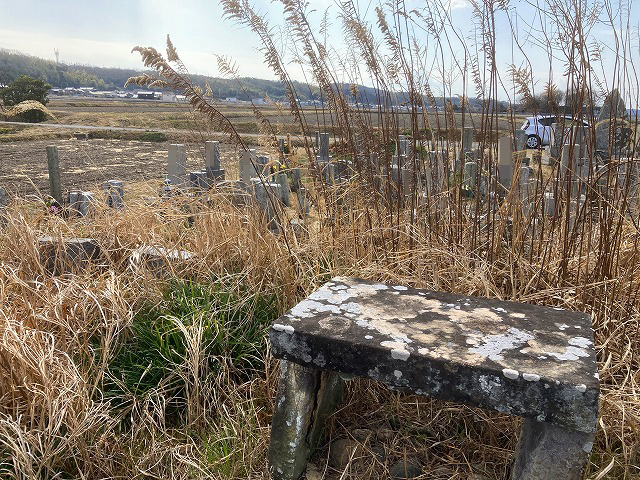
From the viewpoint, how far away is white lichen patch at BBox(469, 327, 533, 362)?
1.50 m

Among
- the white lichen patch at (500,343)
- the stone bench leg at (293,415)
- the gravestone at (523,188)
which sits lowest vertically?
the stone bench leg at (293,415)

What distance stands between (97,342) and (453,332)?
1703 mm

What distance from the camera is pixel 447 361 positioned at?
145 cm

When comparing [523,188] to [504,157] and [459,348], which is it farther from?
[459,348]

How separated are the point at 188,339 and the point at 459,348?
3.58 ft

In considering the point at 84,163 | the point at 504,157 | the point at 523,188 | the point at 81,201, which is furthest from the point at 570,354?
the point at 84,163

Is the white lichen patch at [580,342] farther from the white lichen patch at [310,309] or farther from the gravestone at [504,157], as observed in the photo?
the gravestone at [504,157]

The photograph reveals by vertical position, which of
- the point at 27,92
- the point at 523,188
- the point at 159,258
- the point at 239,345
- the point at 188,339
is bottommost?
the point at 239,345

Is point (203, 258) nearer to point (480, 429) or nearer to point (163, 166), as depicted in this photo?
point (480, 429)

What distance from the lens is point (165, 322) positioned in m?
2.45

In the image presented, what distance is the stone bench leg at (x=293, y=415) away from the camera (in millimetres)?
1739

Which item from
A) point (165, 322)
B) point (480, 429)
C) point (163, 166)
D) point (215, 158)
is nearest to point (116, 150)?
point (163, 166)

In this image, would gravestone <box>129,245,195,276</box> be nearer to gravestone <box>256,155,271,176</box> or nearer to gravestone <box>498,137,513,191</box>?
gravestone <box>256,155,271,176</box>

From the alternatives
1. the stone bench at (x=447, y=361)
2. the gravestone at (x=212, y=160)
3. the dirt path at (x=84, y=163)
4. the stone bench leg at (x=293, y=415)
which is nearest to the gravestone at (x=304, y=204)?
the gravestone at (x=212, y=160)
